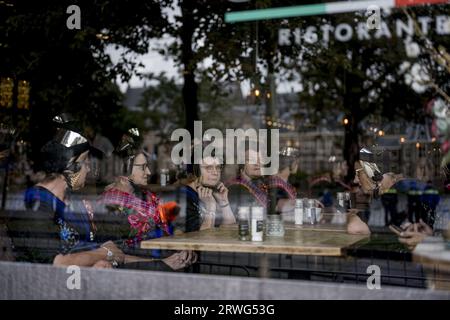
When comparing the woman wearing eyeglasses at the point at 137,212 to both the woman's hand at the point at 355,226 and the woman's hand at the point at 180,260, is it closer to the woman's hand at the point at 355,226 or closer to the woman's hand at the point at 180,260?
the woman's hand at the point at 180,260

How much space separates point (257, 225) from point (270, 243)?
0.59 ft

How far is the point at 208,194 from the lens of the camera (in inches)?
193

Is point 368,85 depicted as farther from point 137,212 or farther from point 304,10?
point 137,212

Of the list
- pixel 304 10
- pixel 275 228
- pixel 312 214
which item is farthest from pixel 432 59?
pixel 275 228

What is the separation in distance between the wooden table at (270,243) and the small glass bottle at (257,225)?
0.20ft

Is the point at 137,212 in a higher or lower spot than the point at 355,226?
higher

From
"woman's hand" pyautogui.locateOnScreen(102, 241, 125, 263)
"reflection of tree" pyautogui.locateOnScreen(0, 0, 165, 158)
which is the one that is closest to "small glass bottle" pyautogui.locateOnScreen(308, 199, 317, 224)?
"woman's hand" pyautogui.locateOnScreen(102, 241, 125, 263)

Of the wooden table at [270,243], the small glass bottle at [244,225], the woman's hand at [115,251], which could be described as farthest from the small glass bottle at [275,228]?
the woman's hand at [115,251]

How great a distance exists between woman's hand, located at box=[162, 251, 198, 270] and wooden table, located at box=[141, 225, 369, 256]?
0.25 metres

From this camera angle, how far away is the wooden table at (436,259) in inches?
125

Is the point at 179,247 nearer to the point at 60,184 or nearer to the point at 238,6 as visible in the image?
the point at 60,184

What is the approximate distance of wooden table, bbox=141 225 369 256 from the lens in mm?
3439

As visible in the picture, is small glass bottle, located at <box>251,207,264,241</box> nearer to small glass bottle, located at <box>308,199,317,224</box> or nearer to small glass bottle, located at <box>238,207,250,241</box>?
small glass bottle, located at <box>238,207,250,241</box>
